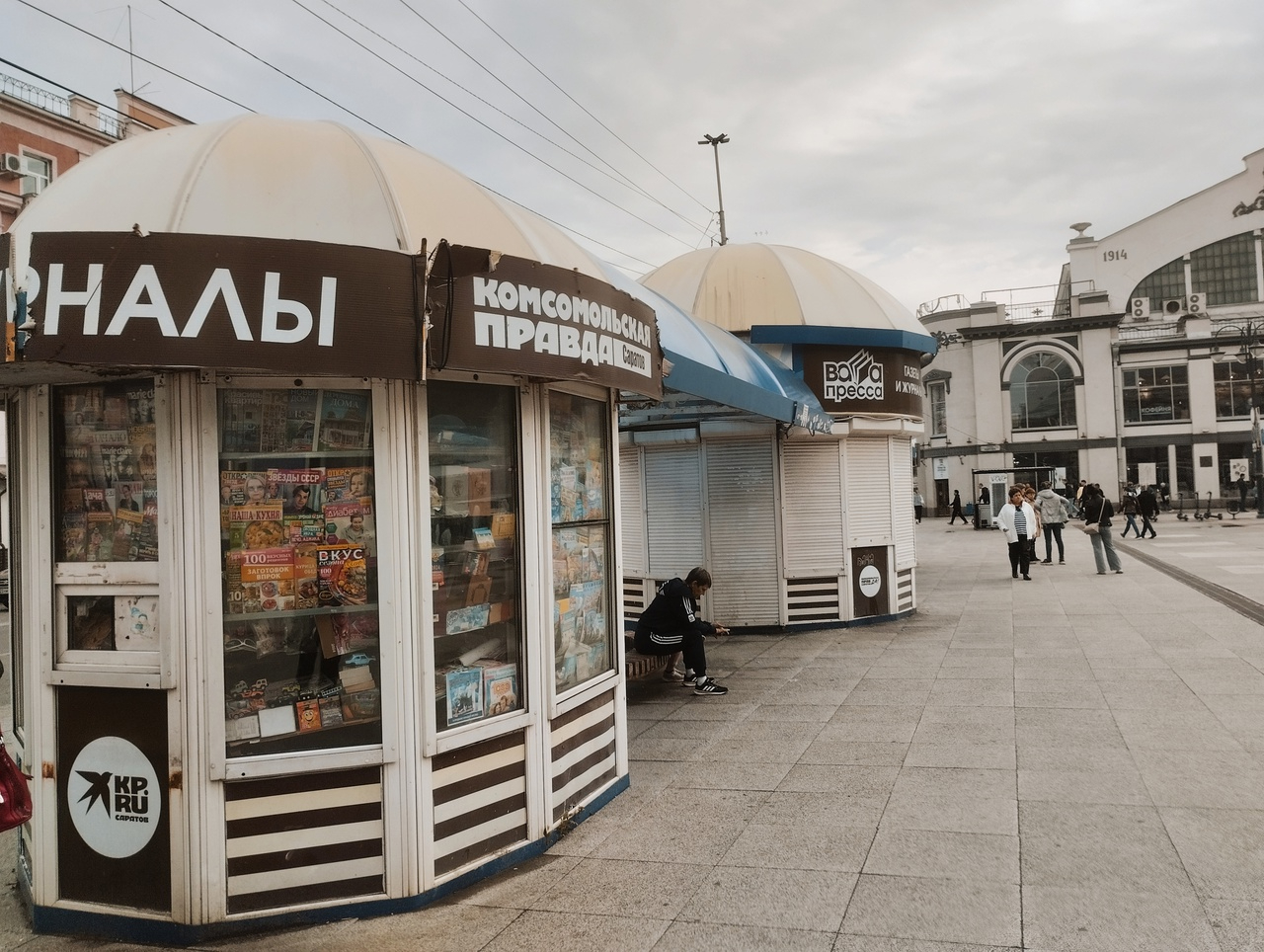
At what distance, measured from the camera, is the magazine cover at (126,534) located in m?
4.23

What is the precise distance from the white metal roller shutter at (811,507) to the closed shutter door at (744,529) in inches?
8.2

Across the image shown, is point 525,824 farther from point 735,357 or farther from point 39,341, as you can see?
point 735,357

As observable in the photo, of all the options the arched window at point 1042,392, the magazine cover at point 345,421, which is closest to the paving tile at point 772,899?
the magazine cover at point 345,421

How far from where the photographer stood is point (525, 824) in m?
4.86

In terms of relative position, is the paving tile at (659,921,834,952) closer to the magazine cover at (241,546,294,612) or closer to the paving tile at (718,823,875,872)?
the paving tile at (718,823,875,872)

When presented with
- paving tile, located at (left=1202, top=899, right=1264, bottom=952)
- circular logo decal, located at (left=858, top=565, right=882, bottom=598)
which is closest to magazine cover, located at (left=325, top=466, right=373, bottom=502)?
paving tile, located at (left=1202, top=899, right=1264, bottom=952)

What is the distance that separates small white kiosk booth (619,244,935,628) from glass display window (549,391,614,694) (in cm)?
604

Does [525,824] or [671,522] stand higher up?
[671,522]

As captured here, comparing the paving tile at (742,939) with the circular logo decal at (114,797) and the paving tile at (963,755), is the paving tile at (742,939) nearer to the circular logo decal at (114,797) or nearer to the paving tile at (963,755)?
the circular logo decal at (114,797)

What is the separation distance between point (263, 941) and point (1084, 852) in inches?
151

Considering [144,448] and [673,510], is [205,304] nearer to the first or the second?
[144,448]

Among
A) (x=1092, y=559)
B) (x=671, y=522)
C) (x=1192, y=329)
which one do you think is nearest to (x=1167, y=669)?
(x=671, y=522)

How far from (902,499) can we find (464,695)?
9679 mm

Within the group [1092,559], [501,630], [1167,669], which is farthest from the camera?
[1092,559]
